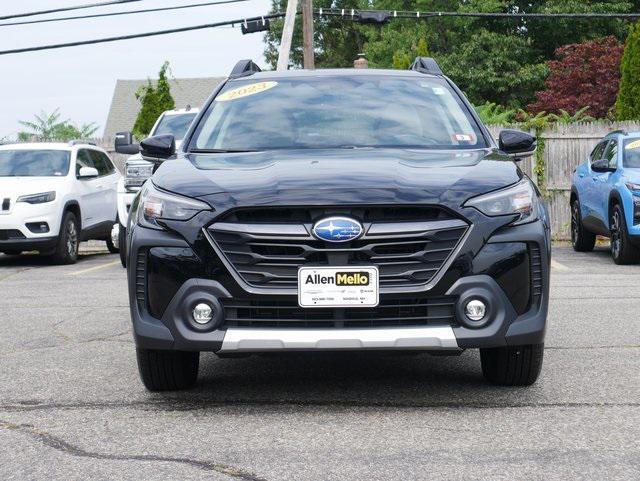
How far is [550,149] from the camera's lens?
71.4ft

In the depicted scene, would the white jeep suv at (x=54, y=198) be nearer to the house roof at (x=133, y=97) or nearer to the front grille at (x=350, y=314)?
the front grille at (x=350, y=314)

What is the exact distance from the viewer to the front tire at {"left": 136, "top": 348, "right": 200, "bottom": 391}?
6051 mm

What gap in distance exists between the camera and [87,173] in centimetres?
1750

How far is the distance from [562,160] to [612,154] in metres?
5.63

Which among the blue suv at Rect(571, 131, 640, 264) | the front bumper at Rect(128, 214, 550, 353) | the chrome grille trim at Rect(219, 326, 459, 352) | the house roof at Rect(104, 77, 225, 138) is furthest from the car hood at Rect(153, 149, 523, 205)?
the house roof at Rect(104, 77, 225, 138)

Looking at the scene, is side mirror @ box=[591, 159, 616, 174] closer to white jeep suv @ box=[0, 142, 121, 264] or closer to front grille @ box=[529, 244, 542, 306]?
white jeep suv @ box=[0, 142, 121, 264]

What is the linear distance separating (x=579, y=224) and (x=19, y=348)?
11169 millimetres

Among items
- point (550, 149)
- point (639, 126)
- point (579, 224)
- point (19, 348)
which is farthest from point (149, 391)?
point (639, 126)

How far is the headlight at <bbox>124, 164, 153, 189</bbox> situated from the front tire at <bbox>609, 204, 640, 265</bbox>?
5744mm

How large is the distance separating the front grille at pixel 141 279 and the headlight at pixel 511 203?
1.52 meters

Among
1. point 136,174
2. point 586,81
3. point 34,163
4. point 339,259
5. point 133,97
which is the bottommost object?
point 133,97

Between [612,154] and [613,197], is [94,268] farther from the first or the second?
[612,154]

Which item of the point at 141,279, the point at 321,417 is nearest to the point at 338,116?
the point at 141,279

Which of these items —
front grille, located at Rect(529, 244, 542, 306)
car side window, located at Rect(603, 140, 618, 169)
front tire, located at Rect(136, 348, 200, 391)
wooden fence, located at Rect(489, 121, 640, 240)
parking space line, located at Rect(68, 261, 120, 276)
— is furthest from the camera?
wooden fence, located at Rect(489, 121, 640, 240)
